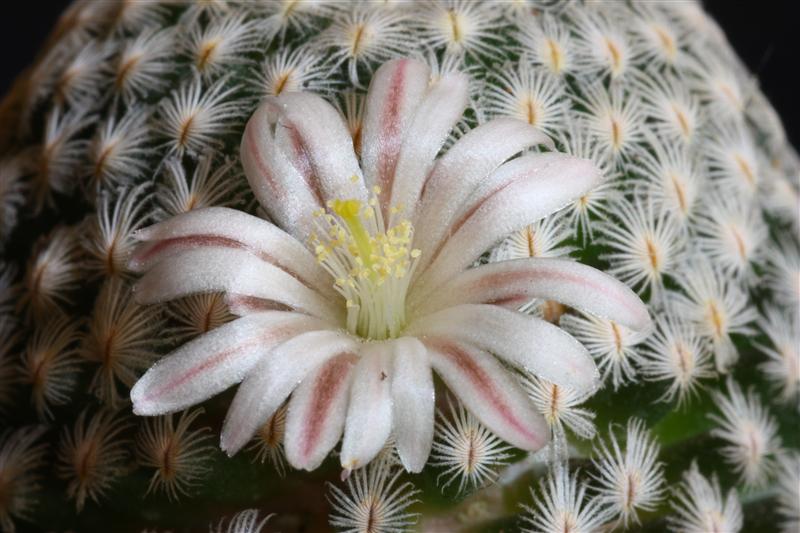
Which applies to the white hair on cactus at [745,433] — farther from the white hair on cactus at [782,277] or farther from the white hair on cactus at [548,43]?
the white hair on cactus at [548,43]

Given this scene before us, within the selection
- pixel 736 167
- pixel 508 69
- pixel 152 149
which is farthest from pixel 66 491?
pixel 736 167

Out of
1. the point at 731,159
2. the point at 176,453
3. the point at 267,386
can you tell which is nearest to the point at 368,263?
the point at 267,386

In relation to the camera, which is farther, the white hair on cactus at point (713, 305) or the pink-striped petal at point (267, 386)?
the white hair on cactus at point (713, 305)

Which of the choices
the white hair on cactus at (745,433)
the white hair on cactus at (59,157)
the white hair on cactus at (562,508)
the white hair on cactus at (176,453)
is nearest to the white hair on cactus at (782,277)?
the white hair on cactus at (745,433)

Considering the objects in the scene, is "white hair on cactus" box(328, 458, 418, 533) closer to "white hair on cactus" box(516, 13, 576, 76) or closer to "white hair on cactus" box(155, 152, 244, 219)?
"white hair on cactus" box(155, 152, 244, 219)

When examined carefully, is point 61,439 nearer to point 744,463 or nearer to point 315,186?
point 315,186

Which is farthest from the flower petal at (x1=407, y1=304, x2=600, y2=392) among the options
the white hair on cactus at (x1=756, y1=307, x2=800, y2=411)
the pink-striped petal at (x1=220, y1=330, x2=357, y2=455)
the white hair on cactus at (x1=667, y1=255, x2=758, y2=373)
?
the white hair on cactus at (x1=756, y1=307, x2=800, y2=411)

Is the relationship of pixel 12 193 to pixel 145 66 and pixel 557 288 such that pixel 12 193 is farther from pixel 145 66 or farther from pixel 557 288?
pixel 557 288
